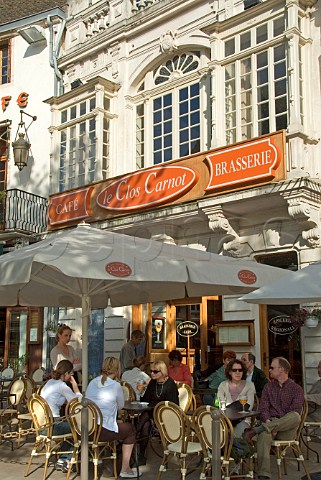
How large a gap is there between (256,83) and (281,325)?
16.8ft

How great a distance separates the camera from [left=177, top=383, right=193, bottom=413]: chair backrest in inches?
315

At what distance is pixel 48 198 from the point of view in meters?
16.4

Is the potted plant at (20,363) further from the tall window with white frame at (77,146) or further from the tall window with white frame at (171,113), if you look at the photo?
the tall window with white frame at (171,113)

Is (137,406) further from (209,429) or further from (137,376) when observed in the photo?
(137,376)

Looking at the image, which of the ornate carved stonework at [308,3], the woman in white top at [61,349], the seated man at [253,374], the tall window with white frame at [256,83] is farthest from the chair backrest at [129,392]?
the ornate carved stonework at [308,3]

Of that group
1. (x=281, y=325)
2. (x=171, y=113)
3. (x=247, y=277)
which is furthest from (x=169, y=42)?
(x=247, y=277)

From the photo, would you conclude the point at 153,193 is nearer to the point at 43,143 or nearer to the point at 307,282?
the point at 43,143

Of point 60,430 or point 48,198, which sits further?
point 48,198

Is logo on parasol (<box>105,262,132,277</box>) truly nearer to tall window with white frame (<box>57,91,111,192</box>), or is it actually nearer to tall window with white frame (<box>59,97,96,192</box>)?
tall window with white frame (<box>57,91,111,192</box>)

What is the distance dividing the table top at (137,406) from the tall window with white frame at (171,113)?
7.76 metres

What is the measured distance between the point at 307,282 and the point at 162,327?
25.3 feet

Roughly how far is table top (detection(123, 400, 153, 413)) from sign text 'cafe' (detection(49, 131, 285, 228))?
5.54 meters

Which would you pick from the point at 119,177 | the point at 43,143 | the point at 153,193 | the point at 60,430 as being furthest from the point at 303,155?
the point at 43,143

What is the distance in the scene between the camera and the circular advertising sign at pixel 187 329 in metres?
13.5
